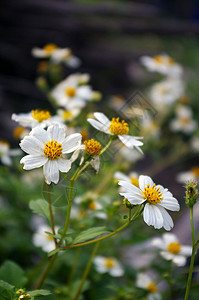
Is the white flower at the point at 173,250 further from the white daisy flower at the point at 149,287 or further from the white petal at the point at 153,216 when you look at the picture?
the white petal at the point at 153,216

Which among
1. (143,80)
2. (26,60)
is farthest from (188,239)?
(143,80)

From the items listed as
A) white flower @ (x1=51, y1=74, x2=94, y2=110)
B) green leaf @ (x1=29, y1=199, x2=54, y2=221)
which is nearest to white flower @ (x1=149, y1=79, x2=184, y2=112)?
white flower @ (x1=51, y1=74, x2=94, y2=110)

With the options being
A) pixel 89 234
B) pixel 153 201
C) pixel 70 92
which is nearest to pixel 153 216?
pixel 153 201

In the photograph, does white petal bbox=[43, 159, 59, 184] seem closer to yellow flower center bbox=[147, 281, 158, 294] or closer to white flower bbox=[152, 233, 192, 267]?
white flower bbox=[152, 233, 192, 267]

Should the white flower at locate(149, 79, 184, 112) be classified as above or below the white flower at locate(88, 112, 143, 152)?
above

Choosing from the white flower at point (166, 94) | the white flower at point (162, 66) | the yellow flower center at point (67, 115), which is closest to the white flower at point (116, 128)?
A: the yellow flower center at point (67, 115)

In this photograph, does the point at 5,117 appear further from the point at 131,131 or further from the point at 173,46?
the point at 173,46
